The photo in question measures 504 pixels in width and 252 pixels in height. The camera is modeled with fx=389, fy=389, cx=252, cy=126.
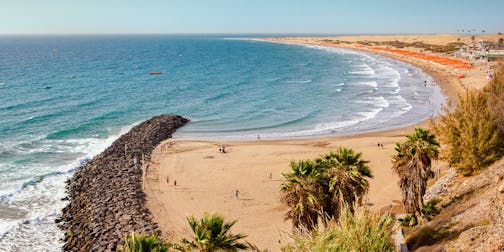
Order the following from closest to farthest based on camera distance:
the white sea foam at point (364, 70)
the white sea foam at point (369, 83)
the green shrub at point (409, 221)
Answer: the green shrub at point (409, 221), the white sea foam at point (369, 83), the white sea foam at point (364, 70)

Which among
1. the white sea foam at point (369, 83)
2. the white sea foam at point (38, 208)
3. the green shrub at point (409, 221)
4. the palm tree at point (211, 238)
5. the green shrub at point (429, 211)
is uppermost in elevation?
the palm tree at point (211, 238)

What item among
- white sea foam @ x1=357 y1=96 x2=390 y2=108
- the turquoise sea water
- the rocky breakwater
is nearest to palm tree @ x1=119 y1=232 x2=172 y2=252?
the rocky breakwater

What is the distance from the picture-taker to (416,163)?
21.7 metres

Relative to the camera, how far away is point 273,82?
9675 centimetres

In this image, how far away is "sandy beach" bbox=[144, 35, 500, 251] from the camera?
98.3 ft

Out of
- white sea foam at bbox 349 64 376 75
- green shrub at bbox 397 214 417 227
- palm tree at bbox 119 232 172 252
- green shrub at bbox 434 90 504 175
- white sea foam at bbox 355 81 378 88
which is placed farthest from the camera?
white sea foam at bbox 349 64 376 75

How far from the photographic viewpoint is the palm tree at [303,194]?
1886 cm

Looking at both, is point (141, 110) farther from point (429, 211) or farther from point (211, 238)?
point (211, 238)

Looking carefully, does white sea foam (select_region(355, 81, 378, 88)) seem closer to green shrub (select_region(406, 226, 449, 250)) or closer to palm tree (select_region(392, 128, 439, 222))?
palm tree (select_region(392, 128, 439, 222))

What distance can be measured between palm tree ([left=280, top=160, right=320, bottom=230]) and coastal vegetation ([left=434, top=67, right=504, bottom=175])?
47.1ft

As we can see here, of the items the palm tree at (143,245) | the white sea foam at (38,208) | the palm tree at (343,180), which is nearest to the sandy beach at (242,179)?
the palm tree at (343,180)

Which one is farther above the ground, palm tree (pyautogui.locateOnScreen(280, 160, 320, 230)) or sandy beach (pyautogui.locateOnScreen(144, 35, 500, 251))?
palm tree (pyautogui.locateOnScreen(280, 160, 320, 230))

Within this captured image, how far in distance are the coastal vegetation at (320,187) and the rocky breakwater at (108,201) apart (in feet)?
42.5

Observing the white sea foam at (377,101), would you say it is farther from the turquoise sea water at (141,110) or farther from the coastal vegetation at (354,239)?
the coastal vegetation at (354,239)
